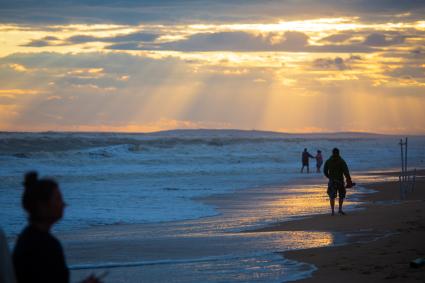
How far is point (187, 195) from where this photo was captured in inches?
849

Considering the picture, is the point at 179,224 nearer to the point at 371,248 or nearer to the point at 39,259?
the point at 371,248

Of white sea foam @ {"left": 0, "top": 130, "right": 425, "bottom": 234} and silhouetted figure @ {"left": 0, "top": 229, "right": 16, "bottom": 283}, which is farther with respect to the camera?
white sea foam @ {"left": 0, "top": 130, "right": 425, "bottom": 234}

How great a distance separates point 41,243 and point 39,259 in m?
0.08

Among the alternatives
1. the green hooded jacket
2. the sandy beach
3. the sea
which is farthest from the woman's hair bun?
the green hooded jacket

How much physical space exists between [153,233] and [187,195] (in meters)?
9.24

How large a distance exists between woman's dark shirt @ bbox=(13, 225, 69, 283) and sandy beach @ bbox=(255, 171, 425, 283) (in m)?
4.78

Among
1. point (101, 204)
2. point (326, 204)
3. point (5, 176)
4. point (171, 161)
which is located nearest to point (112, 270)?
point (101, 204)

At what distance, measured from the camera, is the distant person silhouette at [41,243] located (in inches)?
138

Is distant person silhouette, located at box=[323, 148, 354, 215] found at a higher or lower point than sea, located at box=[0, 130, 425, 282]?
higher

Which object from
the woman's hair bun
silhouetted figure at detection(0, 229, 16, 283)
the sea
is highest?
the woman's hair bun

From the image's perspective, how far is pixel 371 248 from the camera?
971 cm

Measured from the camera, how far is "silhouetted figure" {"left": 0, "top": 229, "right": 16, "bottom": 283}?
347 cm

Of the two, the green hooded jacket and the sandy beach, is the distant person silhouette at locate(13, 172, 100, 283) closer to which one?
the sandy beach

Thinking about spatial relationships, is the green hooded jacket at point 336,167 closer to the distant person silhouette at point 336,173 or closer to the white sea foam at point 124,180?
the distant person silhouette at point 336,173
